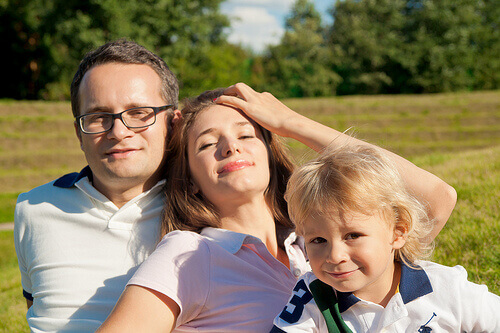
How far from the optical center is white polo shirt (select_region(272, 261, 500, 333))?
1497 millimetres

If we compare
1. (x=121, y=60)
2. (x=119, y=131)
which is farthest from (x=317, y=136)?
(x=121, y=60)

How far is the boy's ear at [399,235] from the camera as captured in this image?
1613mm

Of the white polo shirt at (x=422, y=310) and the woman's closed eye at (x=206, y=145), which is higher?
the woman's closed eye at (x=206, y=145)

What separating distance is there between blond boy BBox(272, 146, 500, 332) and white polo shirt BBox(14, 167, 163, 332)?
811 millimetres

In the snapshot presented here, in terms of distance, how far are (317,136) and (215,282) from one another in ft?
2.68

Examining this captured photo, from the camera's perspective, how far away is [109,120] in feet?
7.09

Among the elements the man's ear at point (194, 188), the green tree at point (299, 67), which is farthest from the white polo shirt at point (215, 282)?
the green tree at point (299, 67)

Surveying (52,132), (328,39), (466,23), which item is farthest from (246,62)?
(52,132)

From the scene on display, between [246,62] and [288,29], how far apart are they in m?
4.96

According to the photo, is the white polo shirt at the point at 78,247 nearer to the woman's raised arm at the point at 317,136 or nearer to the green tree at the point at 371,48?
the woman's raised arm at the point at 317,136

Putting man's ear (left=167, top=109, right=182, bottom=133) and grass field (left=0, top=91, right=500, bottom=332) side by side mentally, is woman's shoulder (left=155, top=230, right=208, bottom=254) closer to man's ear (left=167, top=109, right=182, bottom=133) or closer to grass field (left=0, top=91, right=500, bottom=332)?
man's ear (left=167, top=109, right=182, bottom=133)

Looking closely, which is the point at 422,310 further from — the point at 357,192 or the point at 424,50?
the point at 424,50

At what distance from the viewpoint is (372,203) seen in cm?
153

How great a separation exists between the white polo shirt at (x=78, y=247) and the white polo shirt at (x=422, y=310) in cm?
81
